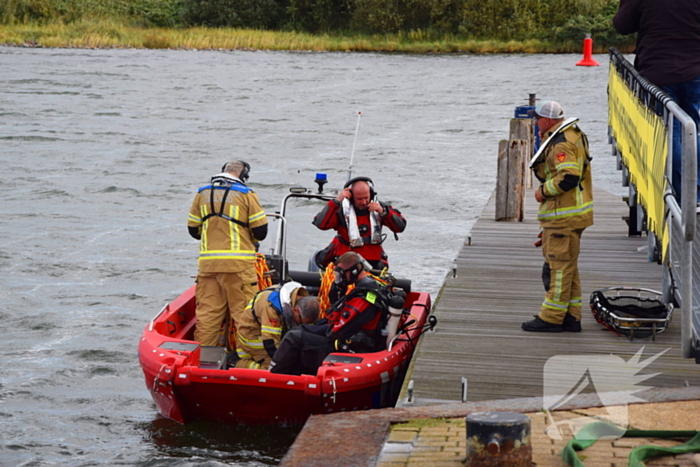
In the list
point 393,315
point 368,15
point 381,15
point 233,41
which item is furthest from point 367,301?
point 368,15

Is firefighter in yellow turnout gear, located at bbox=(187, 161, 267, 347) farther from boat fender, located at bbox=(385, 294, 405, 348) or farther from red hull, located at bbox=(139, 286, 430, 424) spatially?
boat fender, located at bbox=(385, 294, 405, 348)

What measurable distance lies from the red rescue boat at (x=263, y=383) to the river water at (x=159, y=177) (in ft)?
0.92

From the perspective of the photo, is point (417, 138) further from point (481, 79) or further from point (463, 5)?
point (463, 5)

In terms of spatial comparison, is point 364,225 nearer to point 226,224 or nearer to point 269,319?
point 226,224

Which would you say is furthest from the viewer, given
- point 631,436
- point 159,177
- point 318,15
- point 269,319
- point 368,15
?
point 318,15

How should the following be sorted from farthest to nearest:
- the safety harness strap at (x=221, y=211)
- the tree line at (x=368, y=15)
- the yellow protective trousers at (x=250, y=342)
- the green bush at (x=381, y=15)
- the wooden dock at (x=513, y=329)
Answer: the green bush at (x=381, y=15) → the tree line at (x=368, y=15) → the safety harness strap at (x=221, y=211) → the yellow protective trousers at (x=250, y=342) → the wooden dock at (x=513, y=329)

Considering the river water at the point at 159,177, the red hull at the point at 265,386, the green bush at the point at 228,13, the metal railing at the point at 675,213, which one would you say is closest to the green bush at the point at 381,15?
the green bush at the point at 228,13

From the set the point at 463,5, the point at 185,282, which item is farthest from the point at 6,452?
the point at 463,5

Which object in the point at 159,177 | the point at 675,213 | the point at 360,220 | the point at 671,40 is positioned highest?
the point at 671,40

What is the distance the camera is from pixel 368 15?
5509 centimetres

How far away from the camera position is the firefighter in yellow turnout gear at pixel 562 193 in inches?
255

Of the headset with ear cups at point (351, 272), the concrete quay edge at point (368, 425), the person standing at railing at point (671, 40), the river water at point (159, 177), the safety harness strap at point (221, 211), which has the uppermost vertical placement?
the person standing at railing at point (671, 40)

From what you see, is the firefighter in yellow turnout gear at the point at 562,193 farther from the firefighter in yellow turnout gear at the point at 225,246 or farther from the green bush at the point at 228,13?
the green bush at the point at 228,13

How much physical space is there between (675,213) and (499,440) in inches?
65.6
